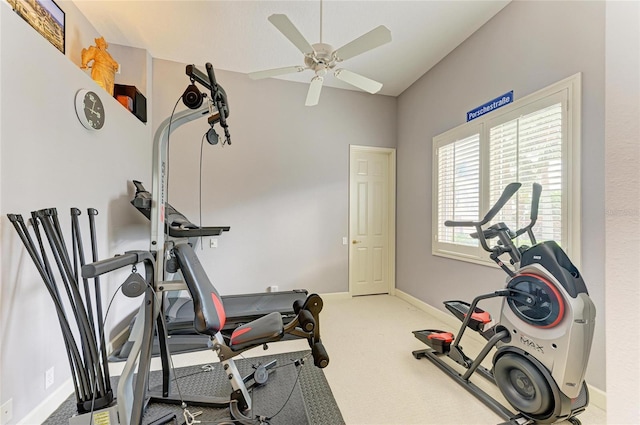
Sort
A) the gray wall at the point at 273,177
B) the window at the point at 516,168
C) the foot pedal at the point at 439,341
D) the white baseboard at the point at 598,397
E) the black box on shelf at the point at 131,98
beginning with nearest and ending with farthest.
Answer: the white baseboard at the point at 598,397 → the window at the point at 516,168 → the foot pedal at the point at 439,341 → the black box on shelf at the point at 131,98 → the gray wall at the point at 273,177

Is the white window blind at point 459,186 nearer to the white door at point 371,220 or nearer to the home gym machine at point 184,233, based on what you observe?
the white door at point 371,220

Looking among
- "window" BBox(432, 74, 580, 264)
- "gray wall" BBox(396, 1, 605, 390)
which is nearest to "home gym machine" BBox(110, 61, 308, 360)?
"gray wall" BBox(396, 1, 605, 390)

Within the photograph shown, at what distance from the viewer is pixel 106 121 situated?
2.39 meters

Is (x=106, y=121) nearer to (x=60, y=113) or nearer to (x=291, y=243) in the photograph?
(x=60, y=113)

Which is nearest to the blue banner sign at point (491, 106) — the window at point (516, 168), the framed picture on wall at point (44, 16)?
the window at point (516, 168)

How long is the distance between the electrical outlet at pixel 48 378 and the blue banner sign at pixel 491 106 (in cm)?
428

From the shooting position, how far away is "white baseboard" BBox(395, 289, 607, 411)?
180cm

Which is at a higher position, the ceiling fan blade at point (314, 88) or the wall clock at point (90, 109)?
the ceiling fan blade at point (314, 88)

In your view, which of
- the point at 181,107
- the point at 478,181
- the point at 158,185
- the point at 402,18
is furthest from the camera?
the point at 181,107

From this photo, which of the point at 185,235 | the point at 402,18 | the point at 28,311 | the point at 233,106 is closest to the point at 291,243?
the point at 185,235

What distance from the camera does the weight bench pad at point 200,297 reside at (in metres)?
1.46

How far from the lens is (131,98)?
291 cm

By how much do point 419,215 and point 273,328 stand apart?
294cm

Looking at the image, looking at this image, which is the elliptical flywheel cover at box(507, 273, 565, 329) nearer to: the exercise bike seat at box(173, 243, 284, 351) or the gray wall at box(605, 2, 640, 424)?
the gray wall at box(605, 2, 640, 424)
